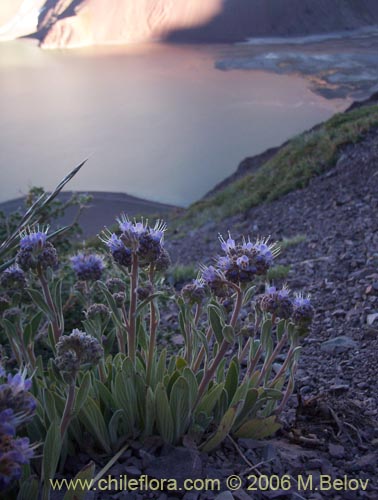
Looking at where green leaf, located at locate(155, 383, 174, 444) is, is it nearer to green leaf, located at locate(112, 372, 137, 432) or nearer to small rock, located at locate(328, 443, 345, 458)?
green leaf, located at locate(112, 372, 137, 432)

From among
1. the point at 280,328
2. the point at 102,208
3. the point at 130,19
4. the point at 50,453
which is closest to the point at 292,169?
the point at 102,208

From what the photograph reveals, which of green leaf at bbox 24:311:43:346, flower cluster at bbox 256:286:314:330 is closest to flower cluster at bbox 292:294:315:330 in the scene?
flower cluster at bbox 256:286:314:330

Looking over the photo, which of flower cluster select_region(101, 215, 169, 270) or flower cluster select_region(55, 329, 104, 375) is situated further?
flower cluster select_region(101, 215, 169, 270)

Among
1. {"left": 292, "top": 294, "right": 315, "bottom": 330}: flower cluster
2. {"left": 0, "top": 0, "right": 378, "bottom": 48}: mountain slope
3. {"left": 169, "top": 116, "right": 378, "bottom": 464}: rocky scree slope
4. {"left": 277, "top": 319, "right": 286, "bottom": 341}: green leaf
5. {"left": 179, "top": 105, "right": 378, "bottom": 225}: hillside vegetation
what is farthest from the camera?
{"left": 0, "top": 0, "right": 378, "bottom": 48}: mountain slope

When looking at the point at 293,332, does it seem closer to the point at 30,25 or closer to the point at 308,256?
the point at 308,256

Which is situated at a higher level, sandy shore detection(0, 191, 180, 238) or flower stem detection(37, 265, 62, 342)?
flower stem detection(37, 265, 62, 342)

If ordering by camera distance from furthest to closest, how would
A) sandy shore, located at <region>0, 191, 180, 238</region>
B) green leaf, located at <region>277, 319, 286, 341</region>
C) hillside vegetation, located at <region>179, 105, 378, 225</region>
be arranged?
1. sandy shore, located at <region>0, 191, 180, 238</region>
2. hillside vegetation, located at <region>179, 105, 378, 225</region>
3. green leaf, located at <region>277, 319, 286, 341</region>

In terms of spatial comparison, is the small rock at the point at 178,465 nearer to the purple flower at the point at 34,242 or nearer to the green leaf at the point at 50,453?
the green leaf at the point at 50,453

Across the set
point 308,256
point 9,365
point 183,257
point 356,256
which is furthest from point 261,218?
point 9,365
